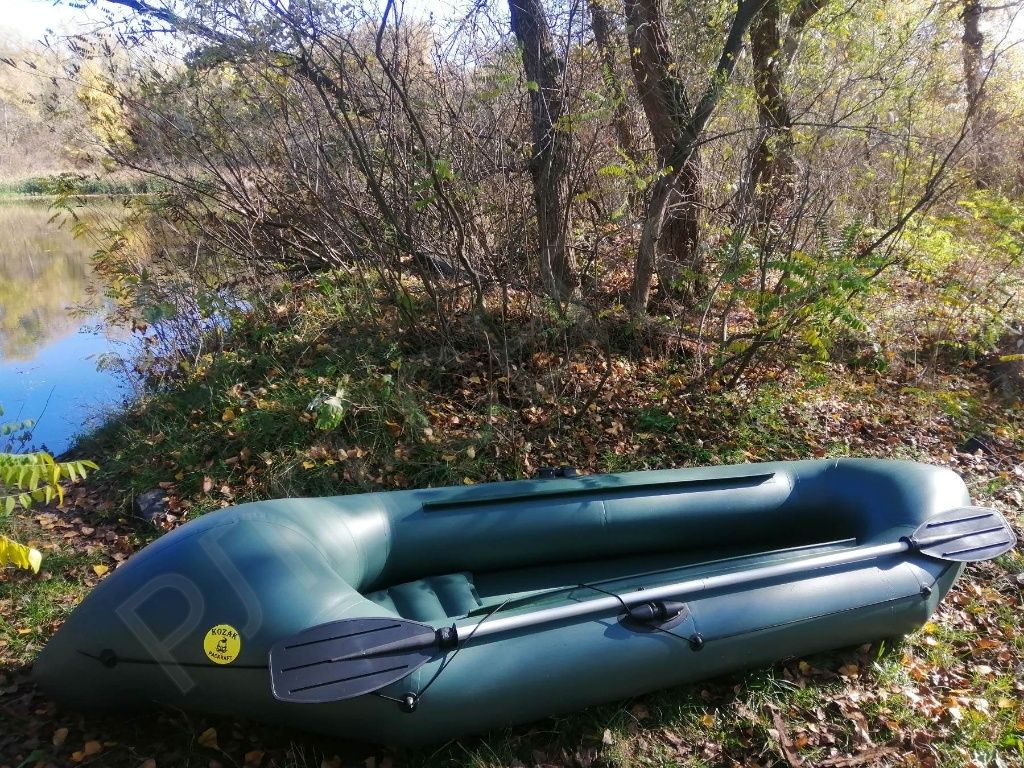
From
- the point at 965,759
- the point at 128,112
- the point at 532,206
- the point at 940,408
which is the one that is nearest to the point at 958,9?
the point at 940,408

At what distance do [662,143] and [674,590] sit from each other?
13.2 ft

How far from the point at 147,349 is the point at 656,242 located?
4.60 m

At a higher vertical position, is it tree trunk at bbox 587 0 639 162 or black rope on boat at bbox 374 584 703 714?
tree trunk at bbox 587 0 639 162

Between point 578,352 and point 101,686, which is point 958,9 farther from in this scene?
point 101,686

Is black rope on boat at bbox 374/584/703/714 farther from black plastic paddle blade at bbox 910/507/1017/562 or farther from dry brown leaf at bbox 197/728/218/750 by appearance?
black plastic paddle blade at bbox 910/507/1017/562

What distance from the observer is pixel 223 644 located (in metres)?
2.30

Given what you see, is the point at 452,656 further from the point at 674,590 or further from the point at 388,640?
the point at 674,590

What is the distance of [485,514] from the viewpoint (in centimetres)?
325

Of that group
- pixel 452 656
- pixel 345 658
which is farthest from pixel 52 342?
pixel 452 656

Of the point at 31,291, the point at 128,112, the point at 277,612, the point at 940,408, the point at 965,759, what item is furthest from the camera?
the point at 31,291

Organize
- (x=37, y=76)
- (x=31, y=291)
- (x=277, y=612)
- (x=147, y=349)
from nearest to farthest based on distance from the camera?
(x=277, y=612), (x=37, y=76), (x=147, y=349), (x=31, y=291)

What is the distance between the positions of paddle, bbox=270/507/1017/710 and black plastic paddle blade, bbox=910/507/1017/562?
56cm

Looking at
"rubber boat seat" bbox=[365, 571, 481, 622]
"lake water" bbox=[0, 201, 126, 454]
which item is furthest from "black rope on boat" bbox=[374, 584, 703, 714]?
"lake water" bbox=[0, 201, 126, 454]

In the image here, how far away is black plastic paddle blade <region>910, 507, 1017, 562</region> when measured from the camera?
3.16 metres
